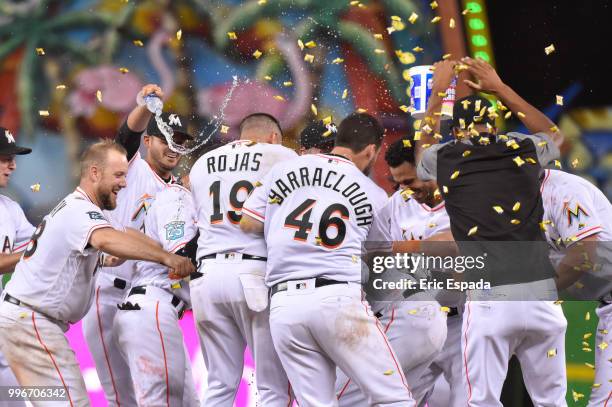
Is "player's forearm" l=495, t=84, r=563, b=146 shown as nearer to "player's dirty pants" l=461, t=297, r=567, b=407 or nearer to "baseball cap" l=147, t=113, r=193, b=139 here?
"player's dirty pants" l=461, t=297, r=567, b=407

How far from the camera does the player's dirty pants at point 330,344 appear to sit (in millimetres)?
5039

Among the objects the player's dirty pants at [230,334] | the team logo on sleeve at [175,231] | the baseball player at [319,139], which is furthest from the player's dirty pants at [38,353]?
the baseball player at [319,139]

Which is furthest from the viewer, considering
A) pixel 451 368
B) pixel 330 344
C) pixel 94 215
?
pixel 451 368

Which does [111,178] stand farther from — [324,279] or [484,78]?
[484,78]

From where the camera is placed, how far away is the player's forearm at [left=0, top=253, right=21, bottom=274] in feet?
19.4

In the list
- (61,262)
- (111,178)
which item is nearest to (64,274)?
(61,262)

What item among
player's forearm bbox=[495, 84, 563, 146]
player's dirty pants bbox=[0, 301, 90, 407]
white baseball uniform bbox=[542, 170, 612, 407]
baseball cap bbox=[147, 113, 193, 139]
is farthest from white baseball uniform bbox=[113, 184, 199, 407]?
white baseball uniform bbox=[542, 170, 612, 407]

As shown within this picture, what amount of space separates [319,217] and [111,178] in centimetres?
119

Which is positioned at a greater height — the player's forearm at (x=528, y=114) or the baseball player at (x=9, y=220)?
the player's forearm at (x=528, y=114)

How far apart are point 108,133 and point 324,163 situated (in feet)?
18.1

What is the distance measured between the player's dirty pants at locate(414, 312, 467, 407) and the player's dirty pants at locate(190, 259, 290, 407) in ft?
3.41

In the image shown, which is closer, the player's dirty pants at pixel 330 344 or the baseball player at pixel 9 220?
the player's dirty pants at pixel 330 344

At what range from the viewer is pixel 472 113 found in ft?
17.7

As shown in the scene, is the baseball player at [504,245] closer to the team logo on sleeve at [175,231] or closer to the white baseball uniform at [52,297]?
the team logo on sleeve at [175,231]
